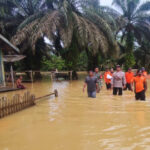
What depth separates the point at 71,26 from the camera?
56.3ft

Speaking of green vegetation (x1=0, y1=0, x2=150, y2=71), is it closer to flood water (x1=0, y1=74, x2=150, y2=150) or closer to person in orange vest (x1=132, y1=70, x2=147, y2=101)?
person in orange vest (x1=132, y1=70, x2=147, y2=101)

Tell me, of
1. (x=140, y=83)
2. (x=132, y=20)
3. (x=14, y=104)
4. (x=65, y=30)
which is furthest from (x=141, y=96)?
(x=132, y=20)

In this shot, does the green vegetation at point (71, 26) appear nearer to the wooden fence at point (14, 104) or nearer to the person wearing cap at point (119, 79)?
the person wearing cap at point (119, 79)

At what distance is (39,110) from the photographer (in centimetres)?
647

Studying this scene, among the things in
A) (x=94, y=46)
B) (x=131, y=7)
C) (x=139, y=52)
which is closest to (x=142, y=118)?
(x=94, y=46)

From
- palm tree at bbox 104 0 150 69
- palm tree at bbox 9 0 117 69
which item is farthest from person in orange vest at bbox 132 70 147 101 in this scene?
palm tree at bbox 104 0 150 69

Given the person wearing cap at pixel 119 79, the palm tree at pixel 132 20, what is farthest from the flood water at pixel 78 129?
the palm tree at pixel 132 20

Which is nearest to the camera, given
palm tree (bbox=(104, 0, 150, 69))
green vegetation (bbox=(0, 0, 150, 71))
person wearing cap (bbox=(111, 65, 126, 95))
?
person wearing cap (bbox=(111, 65, 126, 95))

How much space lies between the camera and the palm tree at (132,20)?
2273cm

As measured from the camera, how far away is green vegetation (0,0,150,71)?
16.8m

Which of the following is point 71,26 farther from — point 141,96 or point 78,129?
point 78,129

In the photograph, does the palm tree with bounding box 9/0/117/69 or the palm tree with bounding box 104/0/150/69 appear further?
the palm tree with bounding box 104/0/150/69

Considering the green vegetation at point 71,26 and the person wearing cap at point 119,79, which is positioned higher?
the green vegetation at point 71,26

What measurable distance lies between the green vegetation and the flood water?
11.1 metres
